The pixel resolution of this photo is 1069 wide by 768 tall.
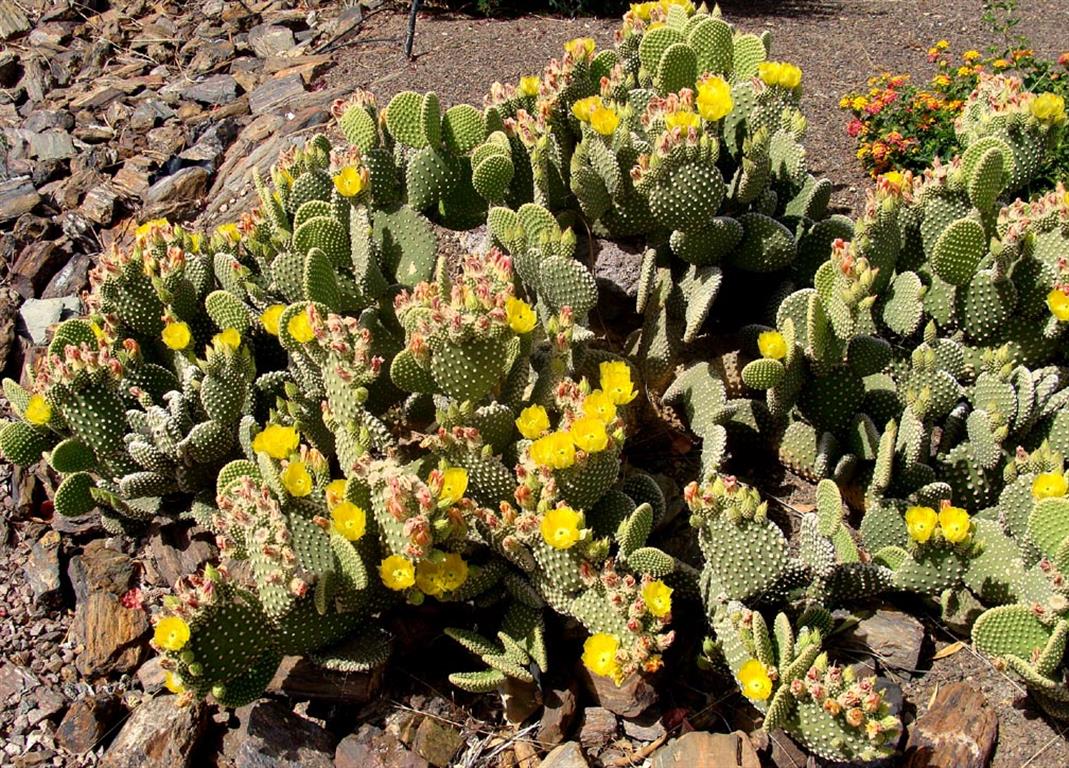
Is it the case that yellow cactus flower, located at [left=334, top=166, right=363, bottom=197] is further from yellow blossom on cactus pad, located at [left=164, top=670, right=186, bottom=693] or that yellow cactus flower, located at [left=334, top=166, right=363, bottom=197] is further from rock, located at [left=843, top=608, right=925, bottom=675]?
rock, located at [left=843, top=608, right=925, bottom=675]

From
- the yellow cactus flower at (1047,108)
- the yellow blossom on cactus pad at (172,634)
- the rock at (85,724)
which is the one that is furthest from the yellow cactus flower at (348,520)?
the yellow cactus flower at (1047,108)

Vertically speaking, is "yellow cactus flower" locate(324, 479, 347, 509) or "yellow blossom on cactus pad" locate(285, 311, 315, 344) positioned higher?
"yellow blossom on cactus pad" locate(285, 311, 315, 344)

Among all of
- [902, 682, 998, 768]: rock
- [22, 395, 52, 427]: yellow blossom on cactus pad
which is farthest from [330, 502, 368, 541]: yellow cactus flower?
[902, 682, 998, 768]: rock

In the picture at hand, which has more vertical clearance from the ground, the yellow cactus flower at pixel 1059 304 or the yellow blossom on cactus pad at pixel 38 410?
the yellow cactus flower at pixel 1059 304

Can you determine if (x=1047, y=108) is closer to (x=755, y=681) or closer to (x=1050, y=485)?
(x=1050, y=485)

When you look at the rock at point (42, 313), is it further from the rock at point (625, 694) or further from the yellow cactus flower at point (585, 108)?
the rock at point (625, 694)

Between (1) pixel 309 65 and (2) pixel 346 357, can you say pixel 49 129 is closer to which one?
(1) pixel 309 65
